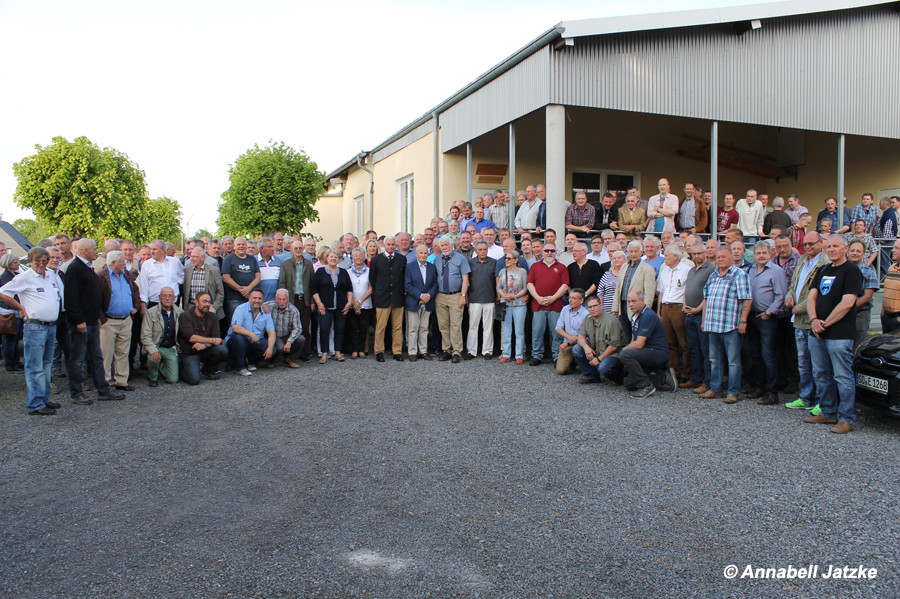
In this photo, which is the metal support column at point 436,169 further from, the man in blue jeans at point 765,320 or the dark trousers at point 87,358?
the dark trousers at point 87,358

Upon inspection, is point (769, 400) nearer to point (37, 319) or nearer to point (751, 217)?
point (751, 217)

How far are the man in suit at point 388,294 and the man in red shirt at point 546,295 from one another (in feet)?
6.91

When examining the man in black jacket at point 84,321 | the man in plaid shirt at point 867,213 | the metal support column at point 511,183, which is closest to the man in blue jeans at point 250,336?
the man in black jacket at point 84,321

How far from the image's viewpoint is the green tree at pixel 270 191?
2066 cm

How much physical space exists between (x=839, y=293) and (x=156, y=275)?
27.4 ft

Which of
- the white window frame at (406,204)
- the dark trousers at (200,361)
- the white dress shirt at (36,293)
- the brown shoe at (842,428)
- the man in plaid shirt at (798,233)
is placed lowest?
the brown shoe at (842,428)

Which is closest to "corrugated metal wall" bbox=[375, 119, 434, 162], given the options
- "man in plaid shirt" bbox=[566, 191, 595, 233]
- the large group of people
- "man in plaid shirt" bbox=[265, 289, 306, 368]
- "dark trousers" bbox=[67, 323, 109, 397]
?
the large group of people

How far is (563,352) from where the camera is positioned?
8.31m

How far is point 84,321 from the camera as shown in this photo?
696cm

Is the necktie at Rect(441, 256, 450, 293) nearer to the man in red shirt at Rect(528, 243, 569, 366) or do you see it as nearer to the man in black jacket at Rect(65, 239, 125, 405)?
the man in red shirt at Rect(528, 243, 569, 366)

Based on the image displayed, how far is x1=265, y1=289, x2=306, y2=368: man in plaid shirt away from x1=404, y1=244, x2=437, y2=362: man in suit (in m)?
1.76

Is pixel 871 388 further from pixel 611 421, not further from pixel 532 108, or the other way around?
pixel 532 108

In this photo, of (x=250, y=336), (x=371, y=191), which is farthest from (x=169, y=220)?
(x=250, y=336)

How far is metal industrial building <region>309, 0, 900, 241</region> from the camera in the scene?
35.6 feet
